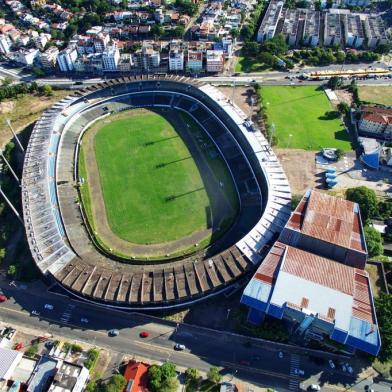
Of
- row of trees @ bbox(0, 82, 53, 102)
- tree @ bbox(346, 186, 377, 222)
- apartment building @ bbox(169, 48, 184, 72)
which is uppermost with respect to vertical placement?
apartment building @ bbox(169, 48, 184, 72)

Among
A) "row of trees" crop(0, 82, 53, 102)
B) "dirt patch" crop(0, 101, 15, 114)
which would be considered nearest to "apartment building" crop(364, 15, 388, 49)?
"row of trees" crop(0, 82, 53, 102)

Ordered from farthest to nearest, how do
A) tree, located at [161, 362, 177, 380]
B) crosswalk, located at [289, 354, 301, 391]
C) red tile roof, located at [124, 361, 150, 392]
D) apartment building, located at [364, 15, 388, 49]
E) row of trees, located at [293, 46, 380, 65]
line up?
apartment building, located at [364, 15, 388, 49] < row of trees, located at [293, 46, 380, 65] < crosswalk, located at [289, 354, 301, 391] < tree, located at [161, 362, 177, 380] < red tile roof, located at [124, 361, 150, 392]

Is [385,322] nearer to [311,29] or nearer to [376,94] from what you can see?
[376,94]

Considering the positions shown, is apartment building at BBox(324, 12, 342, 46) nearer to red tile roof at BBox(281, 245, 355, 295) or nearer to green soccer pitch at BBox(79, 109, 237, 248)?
green soccer pitch at BBox(79, 109, 237, 248)

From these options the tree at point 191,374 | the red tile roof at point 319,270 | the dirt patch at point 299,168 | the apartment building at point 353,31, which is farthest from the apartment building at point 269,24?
the tree at point 191,374

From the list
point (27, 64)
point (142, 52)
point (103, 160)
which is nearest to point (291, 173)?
point (103, 160)

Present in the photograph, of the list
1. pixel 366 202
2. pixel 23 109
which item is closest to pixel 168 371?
pixel 366 202

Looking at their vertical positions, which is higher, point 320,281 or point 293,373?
point 320,281
